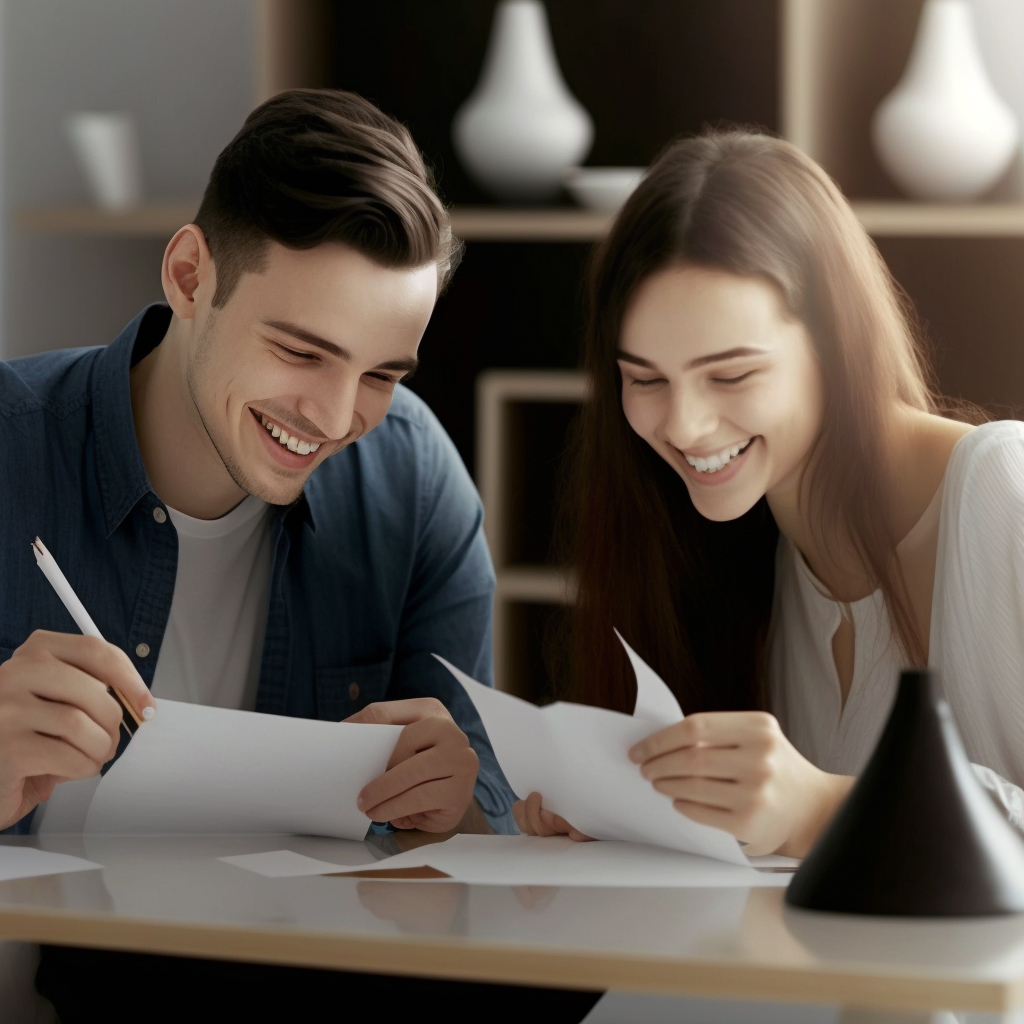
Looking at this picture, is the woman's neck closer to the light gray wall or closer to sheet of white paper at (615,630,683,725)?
sheet of white paper at (615,630,683,725)

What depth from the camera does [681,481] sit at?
1.42m

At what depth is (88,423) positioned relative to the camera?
4.99ft

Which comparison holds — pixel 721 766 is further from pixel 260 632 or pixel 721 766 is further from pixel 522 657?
pixel 522 657

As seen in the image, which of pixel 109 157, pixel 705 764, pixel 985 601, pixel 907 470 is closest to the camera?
pixel 705 764

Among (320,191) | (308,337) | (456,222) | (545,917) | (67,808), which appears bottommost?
(67,808)

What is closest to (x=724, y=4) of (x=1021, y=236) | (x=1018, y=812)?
(x=1021, y=236)

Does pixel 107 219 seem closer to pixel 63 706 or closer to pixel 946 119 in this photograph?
pixel 946 119

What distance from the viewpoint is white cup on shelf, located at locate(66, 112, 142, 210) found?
2703 mm

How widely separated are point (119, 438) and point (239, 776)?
0.53m

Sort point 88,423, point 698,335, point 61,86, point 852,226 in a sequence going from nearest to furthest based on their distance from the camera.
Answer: point 698,335
point 852,226
point 88,423
point 61,86

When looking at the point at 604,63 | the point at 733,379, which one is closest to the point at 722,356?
the point at 733,379

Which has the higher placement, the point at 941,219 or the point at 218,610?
the point at 941,219

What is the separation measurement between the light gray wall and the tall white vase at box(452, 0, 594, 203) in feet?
1.88

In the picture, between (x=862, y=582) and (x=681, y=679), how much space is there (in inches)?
7.9
